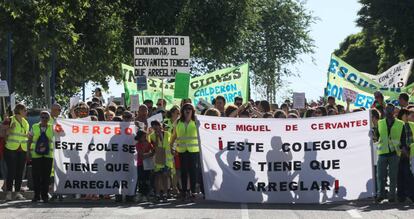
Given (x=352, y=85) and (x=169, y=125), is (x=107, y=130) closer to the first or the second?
(x=169, y=125)

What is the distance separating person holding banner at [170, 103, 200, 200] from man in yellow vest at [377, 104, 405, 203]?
3055 millimetres

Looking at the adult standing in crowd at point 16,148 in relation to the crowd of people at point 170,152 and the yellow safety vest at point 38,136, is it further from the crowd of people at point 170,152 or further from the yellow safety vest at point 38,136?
the yellow safety vest at point 38,136

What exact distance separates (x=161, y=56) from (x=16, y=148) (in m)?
6.10

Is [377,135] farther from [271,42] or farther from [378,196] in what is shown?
[271,42]

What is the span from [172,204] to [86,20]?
24.0 metres

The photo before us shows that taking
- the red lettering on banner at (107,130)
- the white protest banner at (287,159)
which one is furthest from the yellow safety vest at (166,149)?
the white protest banner at (287,159)

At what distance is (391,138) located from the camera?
18.8 meters

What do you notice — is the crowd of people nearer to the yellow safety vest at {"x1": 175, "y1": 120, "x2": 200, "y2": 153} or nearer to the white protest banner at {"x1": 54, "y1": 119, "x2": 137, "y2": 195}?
the yellow safety vest at {"x1": 175, "y1": 120, "x2": 200, "y2": 153}

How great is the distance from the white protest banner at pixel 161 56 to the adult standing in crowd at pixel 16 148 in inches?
224

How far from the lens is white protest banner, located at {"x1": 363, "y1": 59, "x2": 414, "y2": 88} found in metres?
29.5

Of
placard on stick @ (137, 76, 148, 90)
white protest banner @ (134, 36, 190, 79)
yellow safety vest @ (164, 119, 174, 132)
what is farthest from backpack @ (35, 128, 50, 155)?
white protest banner @ (134, 36, 190, 79)

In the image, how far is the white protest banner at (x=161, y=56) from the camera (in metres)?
25.2

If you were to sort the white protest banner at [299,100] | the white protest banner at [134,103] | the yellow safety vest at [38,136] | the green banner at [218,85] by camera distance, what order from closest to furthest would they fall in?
1. the yellow safety vest at [38,136]
2. the white protest banner at [134,103]
3. the white protest banner at [299,100]
4. the green banner at [218,85]

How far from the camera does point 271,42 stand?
62875 millimetres
